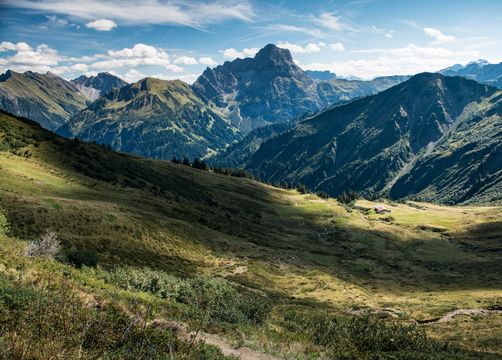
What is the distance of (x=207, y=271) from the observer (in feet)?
208

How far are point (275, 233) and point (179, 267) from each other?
67095 mm

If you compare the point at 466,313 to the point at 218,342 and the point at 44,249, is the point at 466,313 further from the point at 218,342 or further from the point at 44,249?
the point at 44,249

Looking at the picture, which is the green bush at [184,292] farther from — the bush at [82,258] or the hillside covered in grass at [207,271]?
the bush at [82,258]

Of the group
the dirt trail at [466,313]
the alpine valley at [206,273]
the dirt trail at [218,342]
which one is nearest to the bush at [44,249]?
the alpine valley at [206,273]

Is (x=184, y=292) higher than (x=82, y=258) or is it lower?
lower

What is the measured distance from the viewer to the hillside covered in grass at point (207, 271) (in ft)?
45.3

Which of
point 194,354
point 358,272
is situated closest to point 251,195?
point 358,272

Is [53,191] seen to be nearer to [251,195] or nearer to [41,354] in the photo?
[41,354]

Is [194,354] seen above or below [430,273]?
above

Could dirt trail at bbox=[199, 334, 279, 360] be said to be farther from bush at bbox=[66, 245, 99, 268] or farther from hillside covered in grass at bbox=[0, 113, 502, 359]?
bush at bbox=[66, 245, 99, 268]

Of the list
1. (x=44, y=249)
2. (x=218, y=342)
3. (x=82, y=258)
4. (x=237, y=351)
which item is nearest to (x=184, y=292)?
(x=82, y=258)

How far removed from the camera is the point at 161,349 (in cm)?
1245

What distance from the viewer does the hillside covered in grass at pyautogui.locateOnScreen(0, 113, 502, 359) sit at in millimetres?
13812

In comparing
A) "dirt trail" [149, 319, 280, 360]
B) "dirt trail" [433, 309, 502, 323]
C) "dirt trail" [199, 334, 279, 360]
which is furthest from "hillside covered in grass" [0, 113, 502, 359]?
"dirt trail" [433, 309, 502, 323]
